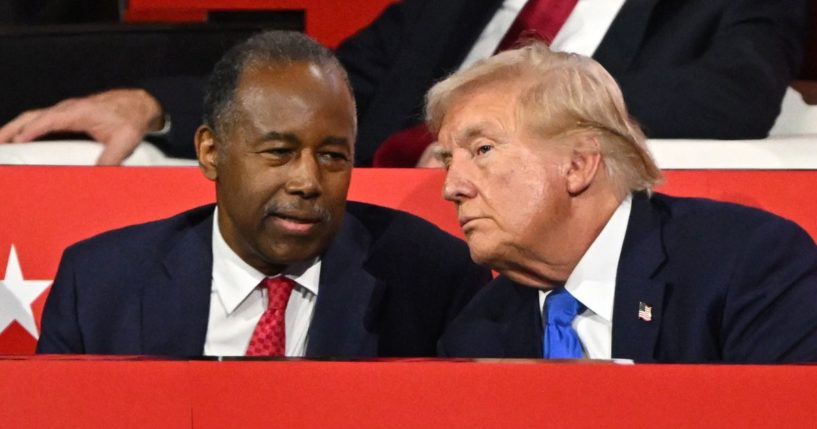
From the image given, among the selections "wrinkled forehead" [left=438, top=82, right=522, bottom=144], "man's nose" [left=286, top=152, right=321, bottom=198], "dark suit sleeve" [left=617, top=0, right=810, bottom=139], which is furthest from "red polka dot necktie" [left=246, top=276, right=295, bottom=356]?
"dark suit sleeve" [left=617, top=0, right=810, bottom=139]

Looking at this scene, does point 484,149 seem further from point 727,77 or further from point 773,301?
point 727,77

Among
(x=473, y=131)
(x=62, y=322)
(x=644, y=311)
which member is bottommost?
(x=62, y=322)

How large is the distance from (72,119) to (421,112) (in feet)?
1.58

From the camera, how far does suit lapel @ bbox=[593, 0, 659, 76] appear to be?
1759 mm

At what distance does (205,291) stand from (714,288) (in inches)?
19.8

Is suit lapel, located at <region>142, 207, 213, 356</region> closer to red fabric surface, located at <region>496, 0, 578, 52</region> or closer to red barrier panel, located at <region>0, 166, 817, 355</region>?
red barrier panel, located at <region>0, 166, 817, 355</region>

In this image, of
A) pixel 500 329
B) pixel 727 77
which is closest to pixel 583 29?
pixel 727 77

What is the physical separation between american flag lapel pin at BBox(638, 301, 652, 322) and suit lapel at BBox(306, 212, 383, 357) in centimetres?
28

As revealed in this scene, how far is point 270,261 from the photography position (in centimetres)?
127

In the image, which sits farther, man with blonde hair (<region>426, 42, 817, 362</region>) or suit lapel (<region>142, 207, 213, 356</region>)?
suit lapel (<region>142, 207, 213, 356</region>)

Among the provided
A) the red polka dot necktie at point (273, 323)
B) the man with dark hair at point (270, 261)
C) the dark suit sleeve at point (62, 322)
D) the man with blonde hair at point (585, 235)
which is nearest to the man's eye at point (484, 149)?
the man with blonde hair at point (585, 235)

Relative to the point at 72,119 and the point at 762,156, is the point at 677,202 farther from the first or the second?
the point at 72,119

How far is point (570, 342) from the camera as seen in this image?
1.17 metres

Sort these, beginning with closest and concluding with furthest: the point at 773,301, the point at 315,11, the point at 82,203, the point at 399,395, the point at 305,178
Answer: the point at 399,395 → the point at 773,301 → the point at 305,178 → the point at 82,203 → the point at 315,11
